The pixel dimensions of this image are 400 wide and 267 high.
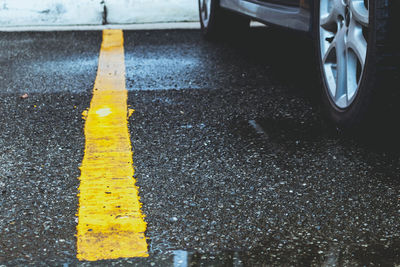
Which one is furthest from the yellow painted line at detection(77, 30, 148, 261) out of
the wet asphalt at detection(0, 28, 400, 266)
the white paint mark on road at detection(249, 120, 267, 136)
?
the white paint mark on road at detection(249, 120, 267, 136)

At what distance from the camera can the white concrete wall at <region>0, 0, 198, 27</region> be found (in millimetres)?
6398

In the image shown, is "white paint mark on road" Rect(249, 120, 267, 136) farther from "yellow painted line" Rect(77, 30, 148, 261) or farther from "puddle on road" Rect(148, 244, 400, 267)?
"puddle on road" Rect(148, 244, 400, 267)

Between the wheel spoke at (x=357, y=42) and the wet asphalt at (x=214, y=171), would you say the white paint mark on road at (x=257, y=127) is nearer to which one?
the wet asphalt at (x=214, y=171)

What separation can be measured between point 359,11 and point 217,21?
281 cm

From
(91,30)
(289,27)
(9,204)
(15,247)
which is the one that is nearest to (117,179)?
(9,204)

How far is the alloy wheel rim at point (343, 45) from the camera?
2.54 metres

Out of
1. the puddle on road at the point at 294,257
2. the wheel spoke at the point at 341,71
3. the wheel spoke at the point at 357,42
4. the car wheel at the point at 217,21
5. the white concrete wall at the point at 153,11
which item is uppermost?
the wheel spoke at the point at 357,42

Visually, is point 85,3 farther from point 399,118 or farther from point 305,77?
point 399,118

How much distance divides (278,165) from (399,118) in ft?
1.68

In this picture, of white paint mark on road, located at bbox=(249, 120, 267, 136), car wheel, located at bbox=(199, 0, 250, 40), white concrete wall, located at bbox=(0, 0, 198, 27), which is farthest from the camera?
white concrete wall, located at bbox=(0, 0, 198, 27)

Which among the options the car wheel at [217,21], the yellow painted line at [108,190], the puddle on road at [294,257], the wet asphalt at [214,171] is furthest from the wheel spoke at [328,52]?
the car wheel at [217,21]

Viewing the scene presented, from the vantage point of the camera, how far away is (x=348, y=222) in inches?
75.1

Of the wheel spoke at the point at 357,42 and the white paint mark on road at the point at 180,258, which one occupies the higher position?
the wheel spoke at the point at 357,42

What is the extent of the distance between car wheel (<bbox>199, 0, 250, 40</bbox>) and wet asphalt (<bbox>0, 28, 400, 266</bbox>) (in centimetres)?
110
